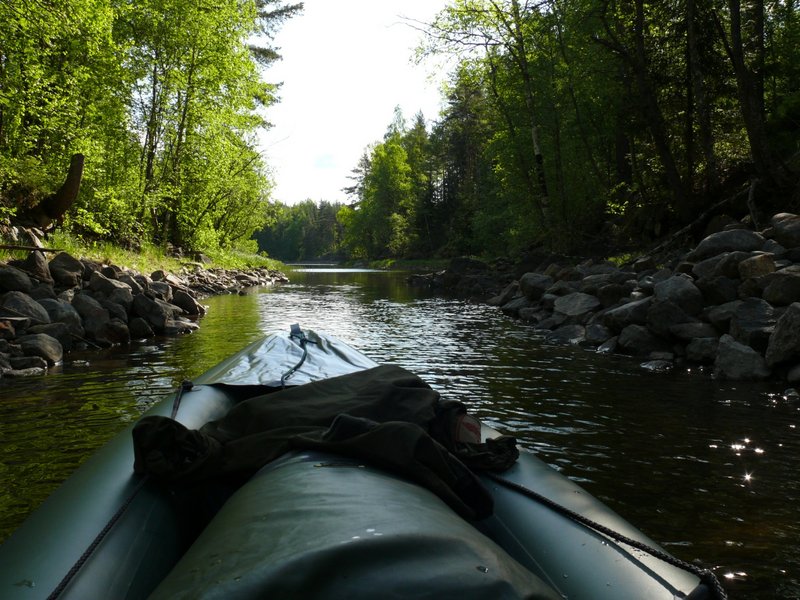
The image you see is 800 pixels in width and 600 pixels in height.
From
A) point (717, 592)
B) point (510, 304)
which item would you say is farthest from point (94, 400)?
point (510, 304)

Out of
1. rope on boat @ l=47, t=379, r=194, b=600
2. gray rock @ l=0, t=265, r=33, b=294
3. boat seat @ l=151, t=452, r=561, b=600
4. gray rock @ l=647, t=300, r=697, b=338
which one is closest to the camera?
boat seat @ l=151, t=452, r=561, b=600

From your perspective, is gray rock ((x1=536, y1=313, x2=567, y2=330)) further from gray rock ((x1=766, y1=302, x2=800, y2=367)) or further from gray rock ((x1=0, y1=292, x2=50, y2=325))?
gray rock ((x1=0, y1=292, x2=50, y2=325))

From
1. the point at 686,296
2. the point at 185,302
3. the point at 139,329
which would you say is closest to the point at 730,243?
the point at 686,296

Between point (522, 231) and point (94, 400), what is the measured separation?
1990 centimetres

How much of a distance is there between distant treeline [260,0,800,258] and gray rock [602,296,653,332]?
4.04 metres

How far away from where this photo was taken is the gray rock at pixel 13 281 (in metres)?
8.05

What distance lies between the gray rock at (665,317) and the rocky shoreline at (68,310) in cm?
771

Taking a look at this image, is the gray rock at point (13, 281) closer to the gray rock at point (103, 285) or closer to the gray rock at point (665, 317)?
the gray rock at point (103, 285)

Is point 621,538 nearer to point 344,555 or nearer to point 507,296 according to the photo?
point 344,555

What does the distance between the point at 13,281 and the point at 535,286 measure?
32.7 feet

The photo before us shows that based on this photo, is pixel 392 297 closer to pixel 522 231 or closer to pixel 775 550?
pixel 522 231

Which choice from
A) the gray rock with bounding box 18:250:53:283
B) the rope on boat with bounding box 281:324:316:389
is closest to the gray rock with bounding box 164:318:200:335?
the gray rock with bounding box 18:250:53:283

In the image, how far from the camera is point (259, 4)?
24.6 metres

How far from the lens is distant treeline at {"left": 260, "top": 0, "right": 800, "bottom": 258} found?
1151 centimetres
